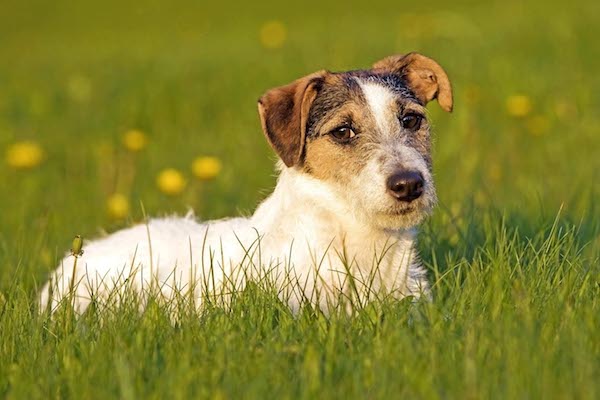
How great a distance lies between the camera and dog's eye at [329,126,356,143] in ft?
20.0

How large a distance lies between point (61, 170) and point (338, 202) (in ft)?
21.5

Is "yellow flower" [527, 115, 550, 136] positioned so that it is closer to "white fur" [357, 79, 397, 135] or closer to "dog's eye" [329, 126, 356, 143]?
"white fur" [357, 79, 397, 135]

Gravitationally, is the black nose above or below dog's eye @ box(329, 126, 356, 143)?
below

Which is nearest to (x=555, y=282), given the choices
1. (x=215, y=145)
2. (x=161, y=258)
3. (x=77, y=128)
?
(x=161, y=258)

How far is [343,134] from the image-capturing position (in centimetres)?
613

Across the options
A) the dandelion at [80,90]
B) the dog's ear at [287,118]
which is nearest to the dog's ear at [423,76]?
the dog's ear at [287,118]

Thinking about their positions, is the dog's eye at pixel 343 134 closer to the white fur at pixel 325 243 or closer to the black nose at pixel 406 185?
the white fur at pixel 325 243

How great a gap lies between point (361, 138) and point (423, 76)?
91cm

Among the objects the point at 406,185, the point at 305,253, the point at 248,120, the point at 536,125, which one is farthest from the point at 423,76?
the point at 248,120

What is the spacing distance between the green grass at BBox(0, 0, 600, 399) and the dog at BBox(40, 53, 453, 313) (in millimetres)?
374

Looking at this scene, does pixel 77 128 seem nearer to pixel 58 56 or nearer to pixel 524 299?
pixel 58 56

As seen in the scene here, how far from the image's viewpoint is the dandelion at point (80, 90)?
46.1 ft

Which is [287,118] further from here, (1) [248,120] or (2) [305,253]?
(1) [248,120]

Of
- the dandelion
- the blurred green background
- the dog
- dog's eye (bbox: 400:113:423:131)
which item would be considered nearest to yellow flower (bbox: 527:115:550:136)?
the blurred green background
